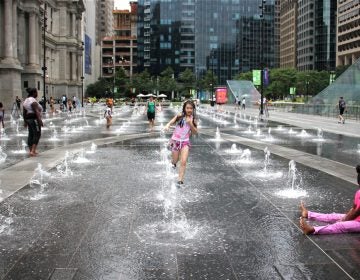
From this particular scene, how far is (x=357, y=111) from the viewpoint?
3812 centimetres

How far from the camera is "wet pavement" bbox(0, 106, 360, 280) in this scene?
18.1 feet

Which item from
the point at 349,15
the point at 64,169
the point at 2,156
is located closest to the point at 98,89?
the point at 349,15

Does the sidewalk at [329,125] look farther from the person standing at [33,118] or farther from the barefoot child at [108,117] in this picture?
the person standing at [33,118]

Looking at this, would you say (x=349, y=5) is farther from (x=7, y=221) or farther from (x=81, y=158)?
(x=7, y=221)

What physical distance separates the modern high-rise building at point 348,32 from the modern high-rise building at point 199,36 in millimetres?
36907

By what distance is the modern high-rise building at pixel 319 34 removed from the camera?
167750 millimetres

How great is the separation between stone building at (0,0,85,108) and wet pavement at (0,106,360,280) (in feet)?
154

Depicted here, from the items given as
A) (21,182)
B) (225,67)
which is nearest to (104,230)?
(21,182)

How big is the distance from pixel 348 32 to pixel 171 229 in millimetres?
140219

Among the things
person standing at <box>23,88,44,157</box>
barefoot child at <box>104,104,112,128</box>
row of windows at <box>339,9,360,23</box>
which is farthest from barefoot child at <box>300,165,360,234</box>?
row of windows at <box>339,9,360,23</box>

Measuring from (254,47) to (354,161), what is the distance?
552 ft

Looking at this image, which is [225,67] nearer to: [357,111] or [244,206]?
[357,111]

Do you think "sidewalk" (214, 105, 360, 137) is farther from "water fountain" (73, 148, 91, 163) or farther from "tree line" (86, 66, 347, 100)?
"tree line" (86, 66, 347, 100)

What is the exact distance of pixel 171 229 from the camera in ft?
23.3
